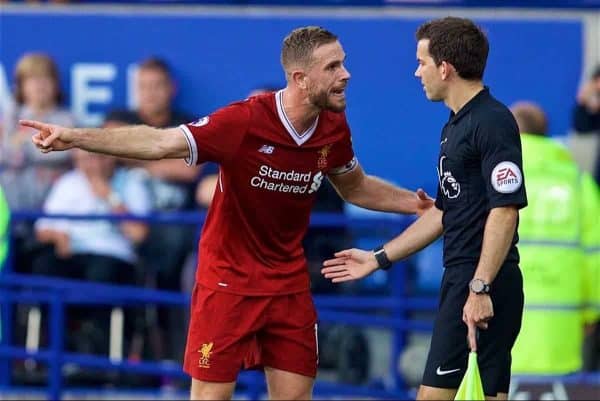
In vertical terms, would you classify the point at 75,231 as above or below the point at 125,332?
above

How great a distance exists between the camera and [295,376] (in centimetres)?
704

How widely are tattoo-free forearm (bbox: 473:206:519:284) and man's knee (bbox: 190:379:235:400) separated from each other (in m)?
1.50

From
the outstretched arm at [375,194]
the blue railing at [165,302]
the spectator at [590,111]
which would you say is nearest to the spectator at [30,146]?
the blue railing at [165,302]

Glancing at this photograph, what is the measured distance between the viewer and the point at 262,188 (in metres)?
6.82

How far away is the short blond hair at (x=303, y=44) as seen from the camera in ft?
22.1

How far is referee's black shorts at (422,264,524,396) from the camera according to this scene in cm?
627

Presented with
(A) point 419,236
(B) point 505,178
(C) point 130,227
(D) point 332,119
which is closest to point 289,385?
(A) point 419,236

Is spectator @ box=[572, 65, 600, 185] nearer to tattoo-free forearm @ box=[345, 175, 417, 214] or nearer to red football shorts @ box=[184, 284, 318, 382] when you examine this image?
tattoo-free forearm @ box=[345, 175, 417, 214]

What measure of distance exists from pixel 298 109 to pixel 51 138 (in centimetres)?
124

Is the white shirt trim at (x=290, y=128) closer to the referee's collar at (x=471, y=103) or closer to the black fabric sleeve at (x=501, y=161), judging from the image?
the referee's collar at (x=471, y=103)

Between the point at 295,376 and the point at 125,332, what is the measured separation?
12.5ft

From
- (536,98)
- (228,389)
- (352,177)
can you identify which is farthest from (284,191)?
(536,98)

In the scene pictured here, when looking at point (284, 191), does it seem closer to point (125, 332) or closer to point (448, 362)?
point (448, 362)

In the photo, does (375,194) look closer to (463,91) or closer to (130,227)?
(463,91)
